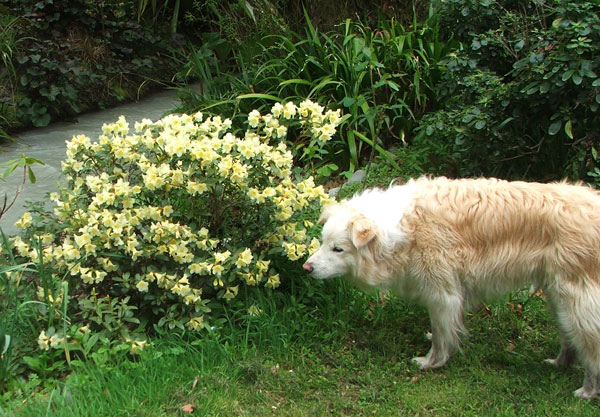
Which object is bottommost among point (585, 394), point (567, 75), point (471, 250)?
point (585, 394)

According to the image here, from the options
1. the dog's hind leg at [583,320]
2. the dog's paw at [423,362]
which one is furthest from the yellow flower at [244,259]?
the dog's hind leg at [583,320]

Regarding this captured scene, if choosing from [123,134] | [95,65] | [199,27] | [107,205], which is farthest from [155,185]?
[199,27]

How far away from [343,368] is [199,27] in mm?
7554

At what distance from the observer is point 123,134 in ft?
14.0

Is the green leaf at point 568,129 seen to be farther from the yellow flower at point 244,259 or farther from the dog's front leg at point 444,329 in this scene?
the yellow flower at point 244,259

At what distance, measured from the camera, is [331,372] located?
161 inches

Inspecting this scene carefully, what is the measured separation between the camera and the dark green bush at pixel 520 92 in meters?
4.95

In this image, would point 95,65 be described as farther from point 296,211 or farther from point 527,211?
point 527,211

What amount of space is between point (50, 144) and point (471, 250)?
5.44 m

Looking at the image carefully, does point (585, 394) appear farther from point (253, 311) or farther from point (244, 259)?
point (244, 259)

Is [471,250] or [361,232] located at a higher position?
[361,232]

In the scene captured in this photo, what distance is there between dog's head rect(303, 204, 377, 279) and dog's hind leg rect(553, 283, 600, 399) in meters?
1.12

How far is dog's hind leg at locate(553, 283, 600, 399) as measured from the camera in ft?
11.6

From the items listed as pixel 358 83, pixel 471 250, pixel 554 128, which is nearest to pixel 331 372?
pixel 471 250
